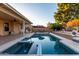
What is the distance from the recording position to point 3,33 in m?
13.3

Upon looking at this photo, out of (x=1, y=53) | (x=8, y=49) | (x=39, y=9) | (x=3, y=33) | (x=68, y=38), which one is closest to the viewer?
(x=1, y=53)

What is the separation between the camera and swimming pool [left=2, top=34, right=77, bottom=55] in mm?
6441

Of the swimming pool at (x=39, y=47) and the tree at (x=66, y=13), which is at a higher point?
the tree at (x=66, y=13)

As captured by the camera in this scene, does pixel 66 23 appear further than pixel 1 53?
Yes

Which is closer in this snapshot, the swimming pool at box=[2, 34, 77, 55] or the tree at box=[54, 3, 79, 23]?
the swimming pool at box=[2, 34, 77, 55]

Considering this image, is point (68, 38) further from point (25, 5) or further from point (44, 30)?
point (25, 5)

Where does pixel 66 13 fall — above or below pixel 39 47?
above

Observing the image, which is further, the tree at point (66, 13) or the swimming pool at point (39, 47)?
the tree at point (66, 13)

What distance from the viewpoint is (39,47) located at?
7430 millimetres

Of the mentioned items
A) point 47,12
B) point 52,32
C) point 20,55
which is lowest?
point 20,55

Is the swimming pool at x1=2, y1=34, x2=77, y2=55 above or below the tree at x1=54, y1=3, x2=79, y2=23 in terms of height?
below

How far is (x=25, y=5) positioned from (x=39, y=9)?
781 millimetres

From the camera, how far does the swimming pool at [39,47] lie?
644cm

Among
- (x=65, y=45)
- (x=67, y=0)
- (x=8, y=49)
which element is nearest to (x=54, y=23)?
(x=65, y=45)
